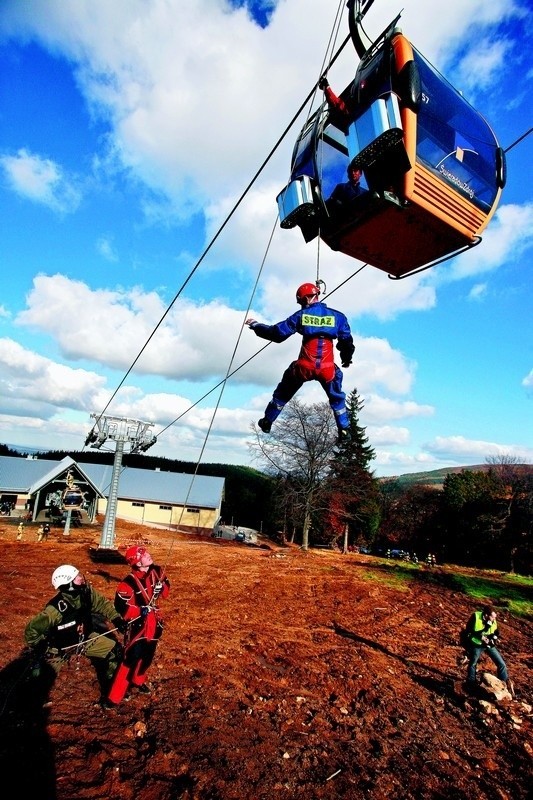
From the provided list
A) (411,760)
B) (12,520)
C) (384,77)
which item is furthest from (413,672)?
(12,520)

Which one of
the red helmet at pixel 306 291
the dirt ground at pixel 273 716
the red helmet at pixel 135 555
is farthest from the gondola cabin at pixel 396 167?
the dirt ground at pixel 273 716

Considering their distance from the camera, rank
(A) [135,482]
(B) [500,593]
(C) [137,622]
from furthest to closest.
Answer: (A) [135,482]
(B) [500,593]
(C) [137,622]

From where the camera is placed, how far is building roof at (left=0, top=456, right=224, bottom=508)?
38656mm

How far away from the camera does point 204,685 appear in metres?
7.08

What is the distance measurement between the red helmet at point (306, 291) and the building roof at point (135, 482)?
Answer: 33.4 meters

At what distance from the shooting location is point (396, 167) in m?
4.27

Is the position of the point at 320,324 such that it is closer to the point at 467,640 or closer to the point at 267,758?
the point at 267,758

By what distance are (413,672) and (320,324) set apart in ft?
25.5

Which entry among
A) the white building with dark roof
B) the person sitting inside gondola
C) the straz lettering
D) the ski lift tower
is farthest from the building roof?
Result: the person sitting inside gondola

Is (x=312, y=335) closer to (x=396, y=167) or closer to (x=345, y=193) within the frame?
(x=345, y=193)

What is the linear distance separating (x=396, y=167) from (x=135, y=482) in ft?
147

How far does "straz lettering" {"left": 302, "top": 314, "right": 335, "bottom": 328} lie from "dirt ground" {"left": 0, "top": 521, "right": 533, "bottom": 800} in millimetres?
5766

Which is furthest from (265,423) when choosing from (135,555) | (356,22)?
(356,22)

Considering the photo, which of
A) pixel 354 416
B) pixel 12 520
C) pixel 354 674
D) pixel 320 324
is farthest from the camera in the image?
pixel 354 416
